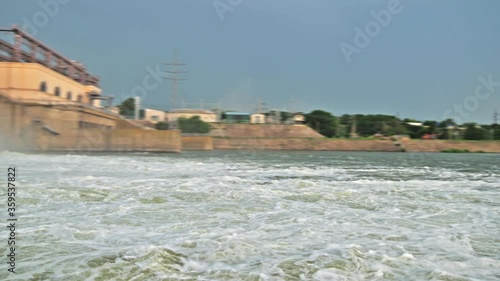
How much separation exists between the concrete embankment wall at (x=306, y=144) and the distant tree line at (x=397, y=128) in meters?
16.1

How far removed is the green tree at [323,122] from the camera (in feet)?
275

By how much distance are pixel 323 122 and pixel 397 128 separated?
48.1 ft

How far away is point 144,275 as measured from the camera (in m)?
4.12

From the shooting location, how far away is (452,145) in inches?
2584

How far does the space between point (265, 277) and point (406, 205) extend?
5828mm

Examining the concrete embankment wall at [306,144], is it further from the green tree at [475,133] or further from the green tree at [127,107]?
the green tree at [127,107]

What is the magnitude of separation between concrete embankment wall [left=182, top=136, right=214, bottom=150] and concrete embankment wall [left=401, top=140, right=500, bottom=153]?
3068cm

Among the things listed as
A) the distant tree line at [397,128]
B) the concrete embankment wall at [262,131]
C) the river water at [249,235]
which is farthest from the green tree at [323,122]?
the river water at [249,235]

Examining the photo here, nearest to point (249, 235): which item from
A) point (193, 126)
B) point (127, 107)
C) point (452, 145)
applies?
point (193, 126)

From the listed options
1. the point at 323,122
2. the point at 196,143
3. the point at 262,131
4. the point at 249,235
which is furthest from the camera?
the point at 323,122

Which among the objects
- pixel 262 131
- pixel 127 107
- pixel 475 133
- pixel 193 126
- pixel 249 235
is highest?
pixel 127 107

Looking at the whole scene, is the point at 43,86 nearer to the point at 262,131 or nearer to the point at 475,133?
the point at 262,131

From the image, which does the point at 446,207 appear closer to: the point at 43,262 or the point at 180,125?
the point at 43,262

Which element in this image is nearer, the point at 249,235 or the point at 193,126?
the point at 249,235
